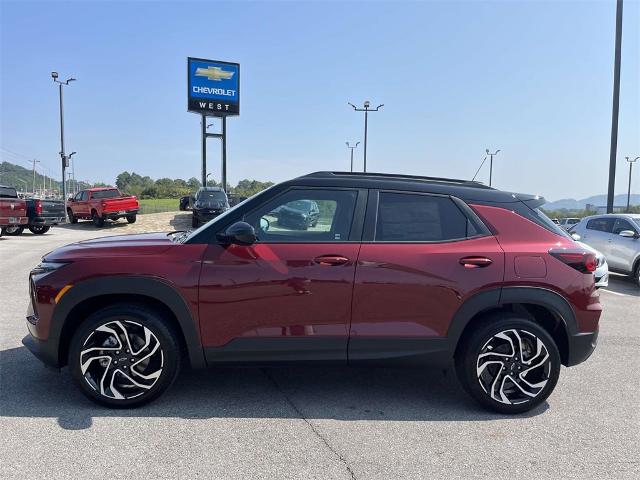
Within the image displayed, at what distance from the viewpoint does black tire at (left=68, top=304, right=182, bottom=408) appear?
11.2ft

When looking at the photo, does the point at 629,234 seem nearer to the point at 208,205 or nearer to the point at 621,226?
the point at 621,226

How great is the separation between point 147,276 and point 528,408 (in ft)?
9.96

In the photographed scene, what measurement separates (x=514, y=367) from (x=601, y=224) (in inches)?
337

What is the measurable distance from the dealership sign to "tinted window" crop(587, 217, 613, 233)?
91.9ft

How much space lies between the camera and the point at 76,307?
3471 mm

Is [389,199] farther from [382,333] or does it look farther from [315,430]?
[315,430]

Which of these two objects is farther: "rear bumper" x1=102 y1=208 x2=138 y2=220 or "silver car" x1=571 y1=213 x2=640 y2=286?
"rear bumper" x1=102 y1=208 x2=138 y2=220

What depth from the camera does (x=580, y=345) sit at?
3.63 m

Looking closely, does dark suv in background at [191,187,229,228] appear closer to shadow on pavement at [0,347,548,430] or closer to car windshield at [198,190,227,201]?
car windshield at [198,190,227,201]

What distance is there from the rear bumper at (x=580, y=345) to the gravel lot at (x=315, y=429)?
411 millimetres

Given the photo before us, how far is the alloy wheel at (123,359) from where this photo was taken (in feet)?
11.3

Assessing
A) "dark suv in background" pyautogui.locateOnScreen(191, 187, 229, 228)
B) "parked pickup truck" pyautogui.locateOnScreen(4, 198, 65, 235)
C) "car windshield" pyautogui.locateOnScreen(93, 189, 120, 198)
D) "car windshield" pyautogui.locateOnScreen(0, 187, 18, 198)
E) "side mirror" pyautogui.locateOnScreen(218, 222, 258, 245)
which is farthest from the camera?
"car windshield" pyautogui.locateOnScreen(93, 189, 120, 198)

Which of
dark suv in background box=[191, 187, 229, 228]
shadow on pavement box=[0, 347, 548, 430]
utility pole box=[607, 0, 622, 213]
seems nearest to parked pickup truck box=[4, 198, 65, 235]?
dark suv in background box=[191, 187, 229, 228]

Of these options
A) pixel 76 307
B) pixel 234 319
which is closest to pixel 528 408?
pixel 234 319
